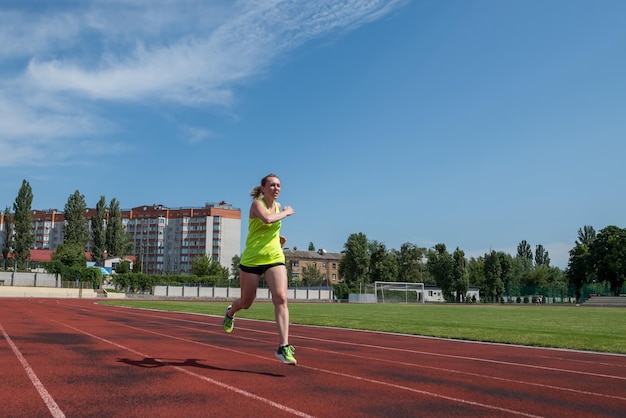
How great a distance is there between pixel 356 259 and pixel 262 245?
8997 cm

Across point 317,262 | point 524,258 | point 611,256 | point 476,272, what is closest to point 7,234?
point 317,262

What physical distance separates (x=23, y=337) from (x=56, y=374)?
4.79 meters

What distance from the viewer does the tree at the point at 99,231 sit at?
311ft

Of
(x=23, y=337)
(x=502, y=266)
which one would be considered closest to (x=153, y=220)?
(x=502, y=266)

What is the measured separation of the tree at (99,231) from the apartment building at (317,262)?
52.6 meters

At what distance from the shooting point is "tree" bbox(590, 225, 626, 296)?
7619 cm

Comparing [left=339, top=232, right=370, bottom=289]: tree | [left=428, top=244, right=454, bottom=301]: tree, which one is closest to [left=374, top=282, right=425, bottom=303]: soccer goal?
[left=428, top=244, right=454, bottom=301]: tree

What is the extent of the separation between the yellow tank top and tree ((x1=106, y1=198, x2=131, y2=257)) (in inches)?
3951

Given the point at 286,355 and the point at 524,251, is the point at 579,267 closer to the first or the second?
the point at 524,251

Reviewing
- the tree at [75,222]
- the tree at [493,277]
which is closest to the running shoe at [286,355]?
the tree at [493,277]

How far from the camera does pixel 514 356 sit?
8.38m

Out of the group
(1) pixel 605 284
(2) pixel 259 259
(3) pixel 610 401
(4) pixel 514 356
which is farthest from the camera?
(1) pixel 605 284

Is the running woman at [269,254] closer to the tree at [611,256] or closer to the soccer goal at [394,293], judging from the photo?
the soccer goal at [394,293]

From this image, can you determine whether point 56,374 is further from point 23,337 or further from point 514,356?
point 514,356
